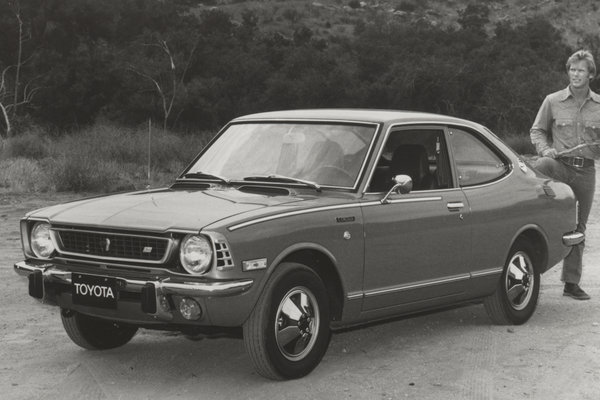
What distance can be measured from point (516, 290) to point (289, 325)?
2.60m

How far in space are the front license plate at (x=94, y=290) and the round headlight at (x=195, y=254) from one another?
44 centimetres

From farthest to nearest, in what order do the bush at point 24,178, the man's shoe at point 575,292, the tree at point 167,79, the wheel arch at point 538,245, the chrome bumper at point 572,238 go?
the tree at point 167,79
the bush at point 24,178
the man's shoe at point 575,292
the chrome bumper at point 572,238
the wheel arch at point 538,245

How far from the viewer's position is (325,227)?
6.34 m

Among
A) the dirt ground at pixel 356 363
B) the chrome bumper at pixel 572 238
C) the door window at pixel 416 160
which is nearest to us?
the dirt ground at pixel 356 363

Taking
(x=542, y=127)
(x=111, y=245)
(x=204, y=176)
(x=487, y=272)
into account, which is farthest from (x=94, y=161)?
(x=111, y=245)

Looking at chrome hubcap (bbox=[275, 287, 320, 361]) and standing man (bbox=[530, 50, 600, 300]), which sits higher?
standing man (bbox=[530, 50, 600, 300])

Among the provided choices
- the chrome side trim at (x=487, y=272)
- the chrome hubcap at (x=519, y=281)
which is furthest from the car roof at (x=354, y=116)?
the chrome hubcap at (x=519, y=281)

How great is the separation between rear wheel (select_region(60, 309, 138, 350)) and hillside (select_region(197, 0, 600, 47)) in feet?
205

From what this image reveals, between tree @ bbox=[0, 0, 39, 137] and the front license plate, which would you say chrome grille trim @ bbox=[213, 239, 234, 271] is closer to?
the front license plate

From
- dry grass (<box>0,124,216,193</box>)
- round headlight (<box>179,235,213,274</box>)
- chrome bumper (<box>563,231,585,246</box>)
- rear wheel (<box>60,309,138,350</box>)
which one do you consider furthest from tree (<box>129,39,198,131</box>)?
round headlight (<box>179,235,213,274</box>)

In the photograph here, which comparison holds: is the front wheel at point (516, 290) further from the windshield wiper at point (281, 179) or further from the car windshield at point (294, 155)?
the windshield wiper at point (281, 179)

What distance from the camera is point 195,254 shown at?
5.80 metres

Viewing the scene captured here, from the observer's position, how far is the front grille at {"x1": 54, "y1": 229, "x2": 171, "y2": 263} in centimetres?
594

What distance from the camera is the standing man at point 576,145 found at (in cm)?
929
